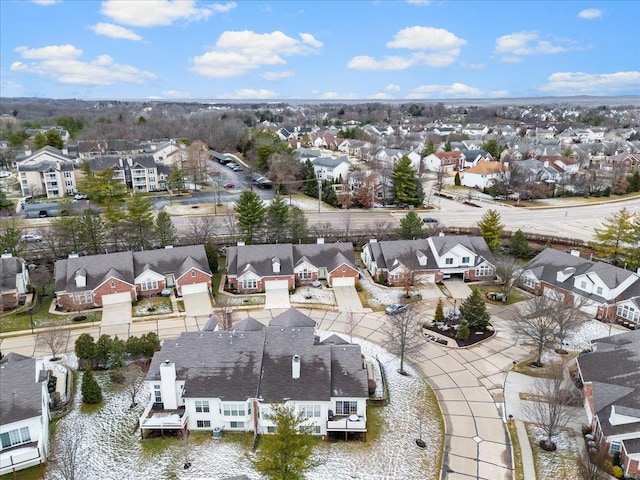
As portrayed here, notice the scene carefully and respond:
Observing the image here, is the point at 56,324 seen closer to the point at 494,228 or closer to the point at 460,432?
the point at 460,432

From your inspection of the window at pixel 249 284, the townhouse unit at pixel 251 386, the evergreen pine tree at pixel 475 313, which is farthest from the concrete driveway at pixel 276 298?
the evergreen pine tree at pixel 475 313

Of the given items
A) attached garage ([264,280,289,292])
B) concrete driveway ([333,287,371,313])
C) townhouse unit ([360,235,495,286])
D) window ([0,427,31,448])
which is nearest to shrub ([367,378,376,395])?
concrete driveway ([333,287,371,313])

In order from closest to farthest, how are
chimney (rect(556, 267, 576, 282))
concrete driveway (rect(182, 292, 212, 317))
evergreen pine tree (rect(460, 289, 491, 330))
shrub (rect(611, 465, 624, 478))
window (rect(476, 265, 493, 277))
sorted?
shrub (rect(611, 465, 624, 478)) → evergreen pine tree (rect(460, 289, 491, 330)) → concrete driveway (rect(182, 292, 212, 317)) → chimney (rect(556, 267, 576, 282)) → window (rect(476, 265, 493, 277))

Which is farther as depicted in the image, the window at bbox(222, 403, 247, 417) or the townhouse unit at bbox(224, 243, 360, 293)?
the townhouse unit at bbox(224, 243, 360, 293)

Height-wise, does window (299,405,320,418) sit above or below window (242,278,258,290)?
below

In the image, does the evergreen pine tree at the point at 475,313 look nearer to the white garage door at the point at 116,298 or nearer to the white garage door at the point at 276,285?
the white garage door at the point at 276,285

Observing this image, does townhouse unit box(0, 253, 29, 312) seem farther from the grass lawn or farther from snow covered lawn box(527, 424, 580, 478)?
snow covered lawn box(527, 424, 580, 478)

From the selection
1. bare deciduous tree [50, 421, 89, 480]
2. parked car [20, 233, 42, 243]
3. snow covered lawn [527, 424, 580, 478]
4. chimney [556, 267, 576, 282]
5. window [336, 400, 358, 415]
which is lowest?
snow covered lawn [527, 424, 580, 478]
